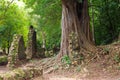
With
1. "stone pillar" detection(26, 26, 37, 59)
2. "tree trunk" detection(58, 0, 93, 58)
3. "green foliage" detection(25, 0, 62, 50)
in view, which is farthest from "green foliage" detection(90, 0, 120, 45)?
"stone pillar" detection(26, 26, 37, 59)

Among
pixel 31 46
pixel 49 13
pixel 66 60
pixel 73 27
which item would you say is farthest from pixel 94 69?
pixel 49 13

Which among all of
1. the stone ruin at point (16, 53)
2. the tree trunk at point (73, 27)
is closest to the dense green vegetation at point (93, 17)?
the stone ruin at point (16, 53)

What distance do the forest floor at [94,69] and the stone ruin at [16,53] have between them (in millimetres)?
3622

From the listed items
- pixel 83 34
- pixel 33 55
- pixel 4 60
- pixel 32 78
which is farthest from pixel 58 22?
pixel 32 78

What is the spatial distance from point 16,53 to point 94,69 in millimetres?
7470

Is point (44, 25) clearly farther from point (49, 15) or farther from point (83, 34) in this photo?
point (83, 34)

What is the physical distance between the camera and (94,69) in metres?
13.8

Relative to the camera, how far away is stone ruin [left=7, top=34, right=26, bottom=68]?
18.7 m

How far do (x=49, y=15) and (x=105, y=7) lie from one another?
539cm

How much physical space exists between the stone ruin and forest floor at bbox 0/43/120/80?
362 centimetres

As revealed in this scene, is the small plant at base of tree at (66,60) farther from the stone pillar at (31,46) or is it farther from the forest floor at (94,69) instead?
the stone pillar at (31,46)

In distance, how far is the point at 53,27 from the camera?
25.2 m

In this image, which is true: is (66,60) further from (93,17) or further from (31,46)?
(93,17)

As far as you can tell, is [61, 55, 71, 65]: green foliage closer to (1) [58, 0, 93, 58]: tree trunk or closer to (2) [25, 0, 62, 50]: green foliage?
(1) [58, 0, 93, 58]: tree trunk
